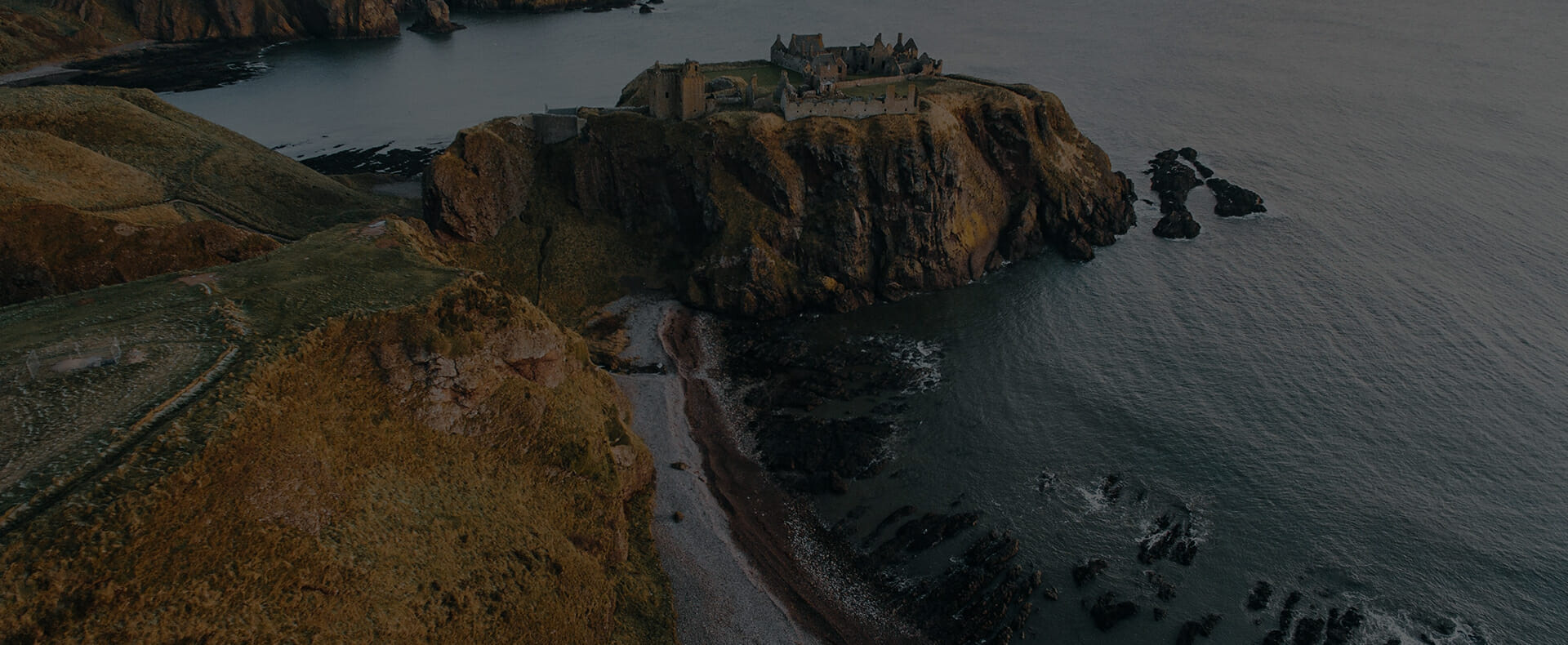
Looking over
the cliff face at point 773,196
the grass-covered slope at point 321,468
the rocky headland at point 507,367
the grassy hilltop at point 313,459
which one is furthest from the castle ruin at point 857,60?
the grass-covered slope at point 321,468

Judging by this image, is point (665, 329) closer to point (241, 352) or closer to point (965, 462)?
point (965, 462)

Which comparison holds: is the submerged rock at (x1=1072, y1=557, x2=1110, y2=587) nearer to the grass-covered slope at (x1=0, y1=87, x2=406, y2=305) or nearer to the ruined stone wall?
the grass-covered slope at (x1=0, y1=87, x2=406, y2=305)

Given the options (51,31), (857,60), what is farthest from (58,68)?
(857,60)

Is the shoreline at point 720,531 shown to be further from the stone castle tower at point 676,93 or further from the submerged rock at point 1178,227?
the submerged rock at point 1178,227

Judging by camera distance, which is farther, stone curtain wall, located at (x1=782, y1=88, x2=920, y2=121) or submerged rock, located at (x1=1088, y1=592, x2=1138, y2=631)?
stone curtain wall, located at (x1=782, y1=88, x2=920, y2=121)

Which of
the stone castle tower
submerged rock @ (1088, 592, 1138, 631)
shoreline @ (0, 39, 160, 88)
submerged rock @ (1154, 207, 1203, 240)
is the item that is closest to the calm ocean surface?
submerged rock @ (1088, 592, 1138, 631)

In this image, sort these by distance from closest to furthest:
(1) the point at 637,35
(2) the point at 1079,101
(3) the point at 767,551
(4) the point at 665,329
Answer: (3) the point at 767,551
(4) the point at 665,329
(2) the point at 1079,101
(1) the point at 637,35

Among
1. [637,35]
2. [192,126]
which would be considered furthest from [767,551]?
[637,35]
